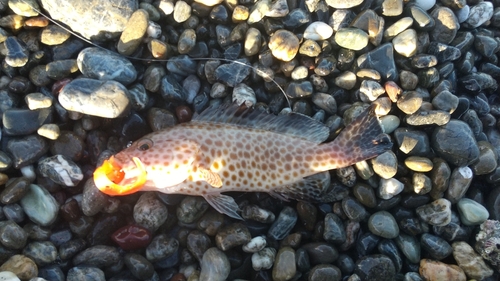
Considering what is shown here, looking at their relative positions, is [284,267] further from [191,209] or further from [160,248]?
[160,248]

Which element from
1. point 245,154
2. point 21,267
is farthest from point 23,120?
point 245,154

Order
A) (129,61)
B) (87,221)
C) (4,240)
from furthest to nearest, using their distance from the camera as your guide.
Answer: (129,61) → (87,221) → (4,240)

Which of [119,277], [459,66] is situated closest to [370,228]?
[459,66]

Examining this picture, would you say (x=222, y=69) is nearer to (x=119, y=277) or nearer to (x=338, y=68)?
(x=338, y=68)

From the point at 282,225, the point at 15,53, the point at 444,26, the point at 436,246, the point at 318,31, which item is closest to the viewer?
the point at 436,246

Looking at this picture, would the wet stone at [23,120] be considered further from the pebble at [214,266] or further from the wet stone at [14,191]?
the pebble at [214,266]
